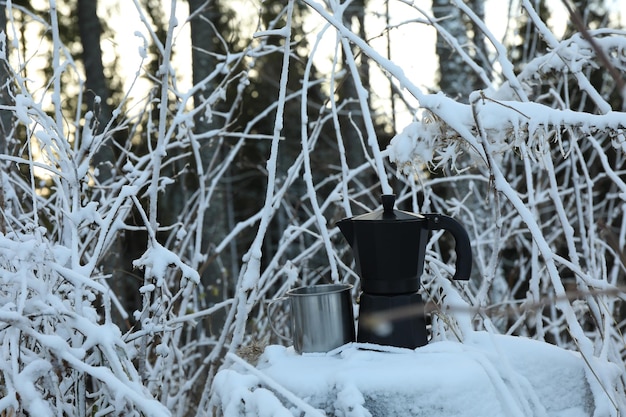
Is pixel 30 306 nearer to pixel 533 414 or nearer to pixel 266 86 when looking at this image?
pixel 533 414

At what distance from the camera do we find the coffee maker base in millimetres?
1428

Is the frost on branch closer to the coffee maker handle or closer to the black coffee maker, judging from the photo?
the black coffee maker

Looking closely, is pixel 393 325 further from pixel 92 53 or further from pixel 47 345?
pixel 92 53

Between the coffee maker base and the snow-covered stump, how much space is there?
0.03m

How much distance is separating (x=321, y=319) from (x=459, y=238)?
0.34 metres

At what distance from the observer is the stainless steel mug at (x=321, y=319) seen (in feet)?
4.67

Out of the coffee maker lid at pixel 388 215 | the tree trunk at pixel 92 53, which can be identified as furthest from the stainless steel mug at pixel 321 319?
the tree trunk at pixel 92 53

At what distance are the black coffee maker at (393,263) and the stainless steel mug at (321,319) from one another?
0.04 meters

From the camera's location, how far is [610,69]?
550mm

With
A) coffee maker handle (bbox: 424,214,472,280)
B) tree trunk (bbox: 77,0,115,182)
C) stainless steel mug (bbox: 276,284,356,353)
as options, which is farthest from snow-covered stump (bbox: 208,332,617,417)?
tree trunk (bbox: 77,0,115,182)

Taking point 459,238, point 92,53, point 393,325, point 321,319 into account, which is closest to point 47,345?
point 321,319

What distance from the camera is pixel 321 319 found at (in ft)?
4.70

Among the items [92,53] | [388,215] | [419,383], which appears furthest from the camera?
[92,53]

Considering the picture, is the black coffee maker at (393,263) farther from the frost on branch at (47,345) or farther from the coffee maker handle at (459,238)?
the frost on branch at (47,345)
